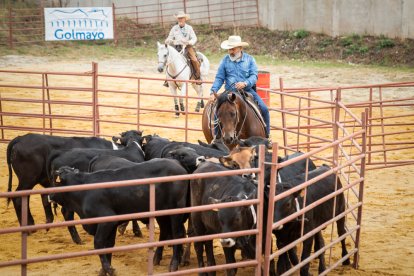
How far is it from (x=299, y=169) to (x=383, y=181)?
4.04 metres

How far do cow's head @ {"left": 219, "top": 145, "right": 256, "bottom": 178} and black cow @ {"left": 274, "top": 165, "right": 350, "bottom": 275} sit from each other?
48cm

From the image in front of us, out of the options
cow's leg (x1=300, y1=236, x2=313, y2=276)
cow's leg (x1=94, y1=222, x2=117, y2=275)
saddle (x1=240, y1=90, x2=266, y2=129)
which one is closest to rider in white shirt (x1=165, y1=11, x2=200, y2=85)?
saddle (x1=240, y1=90, x2=266, y2=129)

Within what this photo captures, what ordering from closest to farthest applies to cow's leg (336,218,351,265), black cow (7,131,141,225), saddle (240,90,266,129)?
cow's leg (336,218,351,265), black cow (7,131,141,225), saddle (240,90,266,129)

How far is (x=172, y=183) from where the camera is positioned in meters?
7.76

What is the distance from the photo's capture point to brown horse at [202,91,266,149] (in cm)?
1061

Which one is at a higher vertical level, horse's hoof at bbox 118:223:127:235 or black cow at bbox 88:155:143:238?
black cow at bbox 88:155:143:238

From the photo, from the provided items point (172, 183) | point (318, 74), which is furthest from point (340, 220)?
point (318, 74)

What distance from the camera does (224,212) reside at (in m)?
7.01

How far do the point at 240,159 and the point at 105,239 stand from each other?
→ 1570 mm

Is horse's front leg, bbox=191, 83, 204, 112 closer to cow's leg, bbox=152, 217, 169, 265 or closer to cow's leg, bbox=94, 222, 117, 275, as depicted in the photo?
cow's leg, bbox=152, 217, 169, 265

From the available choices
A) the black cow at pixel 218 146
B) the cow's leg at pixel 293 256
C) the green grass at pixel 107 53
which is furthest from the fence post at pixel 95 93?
the green grass at pixel 107 53

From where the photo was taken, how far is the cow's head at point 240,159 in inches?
312

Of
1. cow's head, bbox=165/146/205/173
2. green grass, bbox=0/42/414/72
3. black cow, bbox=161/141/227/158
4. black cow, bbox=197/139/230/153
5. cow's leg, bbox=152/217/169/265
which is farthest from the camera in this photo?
green grass, bbox=0/42/414/72

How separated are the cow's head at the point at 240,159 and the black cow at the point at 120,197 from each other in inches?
17.4
